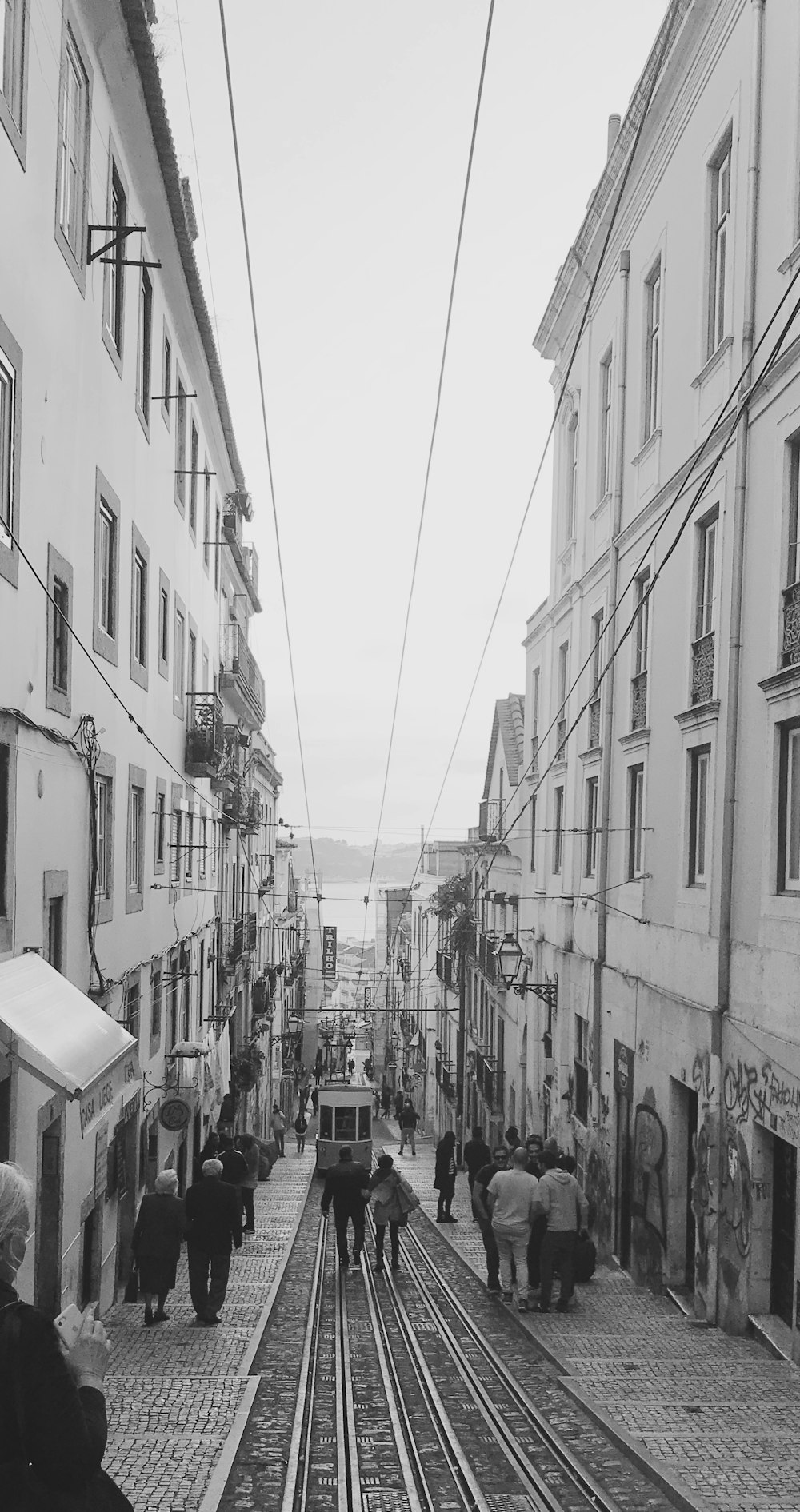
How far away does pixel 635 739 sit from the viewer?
58.2 feet

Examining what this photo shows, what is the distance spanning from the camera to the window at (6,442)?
899cm

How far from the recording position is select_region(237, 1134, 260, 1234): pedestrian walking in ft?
51.6

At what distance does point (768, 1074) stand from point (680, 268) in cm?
991

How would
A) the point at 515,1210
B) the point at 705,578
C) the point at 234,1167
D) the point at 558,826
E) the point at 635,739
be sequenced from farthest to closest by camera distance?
the point at 558,826, the point at 635,739, the point at 705,578, the point at 234,1167, the point at 515,1210

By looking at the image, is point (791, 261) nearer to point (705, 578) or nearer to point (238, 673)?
point (705, 578)

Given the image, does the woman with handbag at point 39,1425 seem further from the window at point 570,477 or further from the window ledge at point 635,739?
the window at point 570,477

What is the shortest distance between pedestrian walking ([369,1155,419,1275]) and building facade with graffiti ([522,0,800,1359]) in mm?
2994

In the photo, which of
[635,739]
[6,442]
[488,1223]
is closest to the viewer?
[6,442]

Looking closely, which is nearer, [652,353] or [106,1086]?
[106,1086]

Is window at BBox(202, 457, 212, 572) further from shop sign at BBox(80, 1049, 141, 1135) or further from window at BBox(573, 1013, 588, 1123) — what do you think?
shop sign at BBox(80, 1049, 141, 1135)

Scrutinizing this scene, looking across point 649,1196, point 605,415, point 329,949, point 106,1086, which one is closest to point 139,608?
point 106,1086

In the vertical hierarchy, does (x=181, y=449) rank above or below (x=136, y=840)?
above

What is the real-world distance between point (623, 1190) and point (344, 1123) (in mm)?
14516

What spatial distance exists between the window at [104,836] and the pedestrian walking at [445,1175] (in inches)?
280
